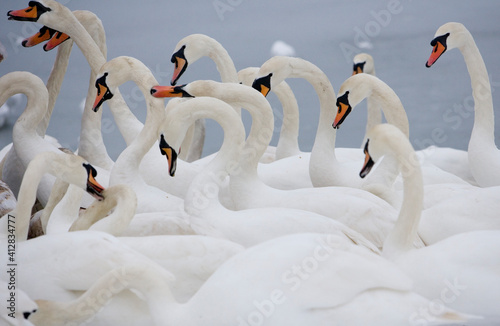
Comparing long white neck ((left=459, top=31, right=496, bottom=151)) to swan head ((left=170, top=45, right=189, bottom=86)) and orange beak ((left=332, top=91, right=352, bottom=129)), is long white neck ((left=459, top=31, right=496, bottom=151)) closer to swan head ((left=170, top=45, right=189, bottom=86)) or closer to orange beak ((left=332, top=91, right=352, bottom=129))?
orange beak ((left=332, top=91, right=352, bottom=129))

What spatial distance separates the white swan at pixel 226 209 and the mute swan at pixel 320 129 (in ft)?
1.20

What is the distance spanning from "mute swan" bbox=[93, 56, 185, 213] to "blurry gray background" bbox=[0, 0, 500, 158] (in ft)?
6.30

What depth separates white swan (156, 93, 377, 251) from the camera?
2572 millimetres

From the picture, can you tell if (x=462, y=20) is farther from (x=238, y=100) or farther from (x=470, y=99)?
(x=238, y=100)

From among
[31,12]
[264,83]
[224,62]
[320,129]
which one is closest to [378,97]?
[320,129]

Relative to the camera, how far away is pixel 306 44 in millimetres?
6098

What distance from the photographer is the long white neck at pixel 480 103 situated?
12.1 feet

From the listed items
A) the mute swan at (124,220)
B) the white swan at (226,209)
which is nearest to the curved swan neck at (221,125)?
the white swan at (226,209)

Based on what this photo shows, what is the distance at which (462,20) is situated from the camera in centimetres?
606

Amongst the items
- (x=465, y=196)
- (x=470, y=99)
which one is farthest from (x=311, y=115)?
(x=465, y=196)

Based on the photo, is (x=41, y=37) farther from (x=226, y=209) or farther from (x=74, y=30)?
(x=226, y=209)

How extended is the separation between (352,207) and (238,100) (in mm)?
738

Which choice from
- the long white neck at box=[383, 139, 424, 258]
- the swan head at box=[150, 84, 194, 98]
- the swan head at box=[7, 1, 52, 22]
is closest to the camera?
the long white neck at box=[383, 139, 424, 258]

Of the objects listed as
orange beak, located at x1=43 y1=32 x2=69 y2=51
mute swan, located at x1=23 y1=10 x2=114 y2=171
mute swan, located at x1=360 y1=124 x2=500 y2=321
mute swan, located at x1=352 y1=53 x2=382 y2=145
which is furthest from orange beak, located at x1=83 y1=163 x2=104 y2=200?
mute swan, located at x1=352 y1=53 x2=382 y2=145
